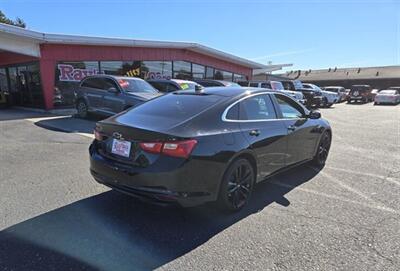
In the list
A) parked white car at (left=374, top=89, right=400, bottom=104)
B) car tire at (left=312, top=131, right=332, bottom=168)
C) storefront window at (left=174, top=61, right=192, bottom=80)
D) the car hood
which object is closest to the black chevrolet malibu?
car tire at (left=312, top=131, right=332, bottom=168)

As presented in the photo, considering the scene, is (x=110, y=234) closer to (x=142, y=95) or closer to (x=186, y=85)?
(x=142, y=95)

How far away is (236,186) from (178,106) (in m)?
1.30

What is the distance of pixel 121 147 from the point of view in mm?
3873

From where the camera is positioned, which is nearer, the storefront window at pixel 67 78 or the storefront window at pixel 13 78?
the storefront window at pixel 67 78

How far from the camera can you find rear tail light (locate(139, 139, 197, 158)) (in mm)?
3553

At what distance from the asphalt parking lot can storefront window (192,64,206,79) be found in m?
18.0

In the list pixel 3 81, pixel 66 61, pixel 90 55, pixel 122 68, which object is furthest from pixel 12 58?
pixel 122 68

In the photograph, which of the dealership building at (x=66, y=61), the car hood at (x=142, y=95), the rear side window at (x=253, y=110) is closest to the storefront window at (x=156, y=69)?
the dealership building at (x=66, y=61)

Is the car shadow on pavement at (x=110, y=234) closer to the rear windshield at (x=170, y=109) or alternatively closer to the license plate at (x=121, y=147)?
the license plate at (x=121, y=147)

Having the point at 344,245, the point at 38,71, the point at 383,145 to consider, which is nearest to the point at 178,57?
the point at 38,71

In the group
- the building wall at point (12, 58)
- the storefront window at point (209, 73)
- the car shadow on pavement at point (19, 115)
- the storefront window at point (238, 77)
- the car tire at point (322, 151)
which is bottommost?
the car shadow on pavement at point (19, 115)

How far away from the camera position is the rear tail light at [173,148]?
11.7 ft

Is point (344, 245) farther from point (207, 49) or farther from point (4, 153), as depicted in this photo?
point (207, 49)

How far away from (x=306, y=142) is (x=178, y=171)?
10.3 ft
